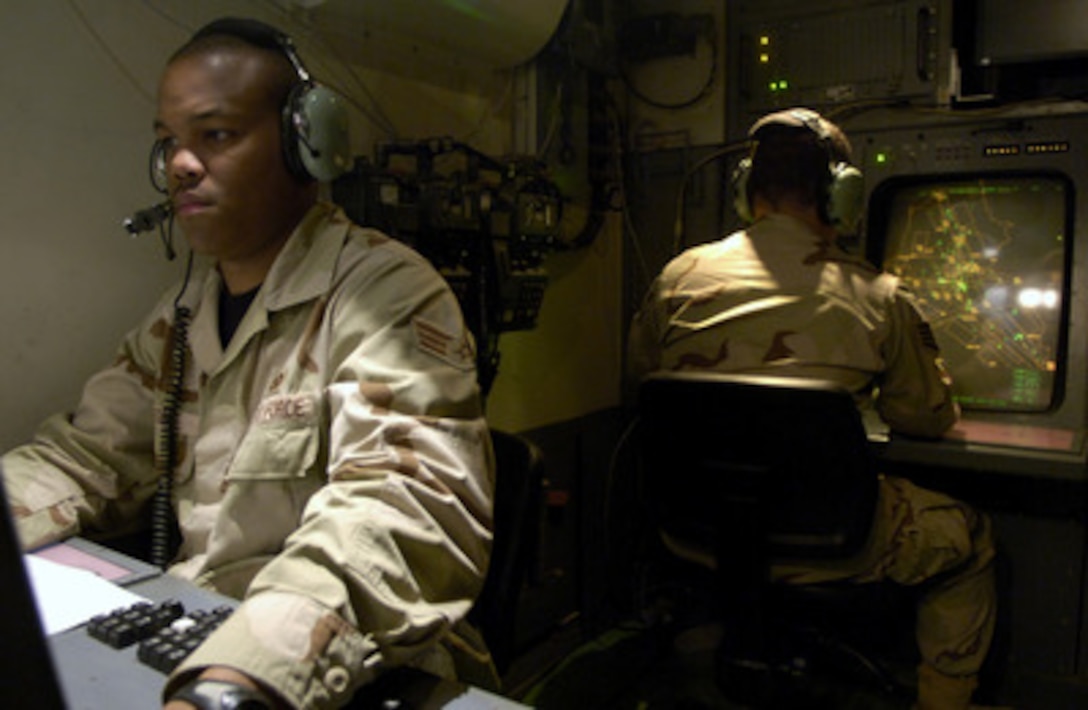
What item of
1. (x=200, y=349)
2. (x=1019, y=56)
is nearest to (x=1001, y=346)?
(x=1019, y=56)

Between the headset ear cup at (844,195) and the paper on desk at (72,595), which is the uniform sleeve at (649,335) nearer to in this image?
the headset ear cup at (844,195)

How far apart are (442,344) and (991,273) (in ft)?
6.59

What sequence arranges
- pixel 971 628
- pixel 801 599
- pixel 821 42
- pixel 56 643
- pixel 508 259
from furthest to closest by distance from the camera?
pixel 821 42, pixel 508 259, pixel 971 628, pixel 801 599, pixel 56 643

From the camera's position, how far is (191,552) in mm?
1223

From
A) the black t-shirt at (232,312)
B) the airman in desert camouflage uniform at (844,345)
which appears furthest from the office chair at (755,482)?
the black t-shirt at (232,312)

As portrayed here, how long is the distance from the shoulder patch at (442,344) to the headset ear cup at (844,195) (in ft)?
3.94

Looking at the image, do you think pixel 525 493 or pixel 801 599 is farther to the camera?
pixel 801 599

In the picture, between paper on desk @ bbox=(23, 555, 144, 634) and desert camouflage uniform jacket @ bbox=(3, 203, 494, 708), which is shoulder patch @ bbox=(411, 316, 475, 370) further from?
paper on desk @ bbox=(23, 555, 144, 634)

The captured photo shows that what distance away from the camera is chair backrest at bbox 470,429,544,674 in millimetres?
1203

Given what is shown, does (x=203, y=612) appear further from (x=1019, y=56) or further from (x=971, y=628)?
(x=1019, y=56)

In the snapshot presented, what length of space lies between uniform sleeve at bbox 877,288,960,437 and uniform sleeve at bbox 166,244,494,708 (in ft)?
3.92

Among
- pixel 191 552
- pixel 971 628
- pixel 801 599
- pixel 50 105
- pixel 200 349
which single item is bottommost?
pixel 971 628

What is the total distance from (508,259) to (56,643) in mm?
1424

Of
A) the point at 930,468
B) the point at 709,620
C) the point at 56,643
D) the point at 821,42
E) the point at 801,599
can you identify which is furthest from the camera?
the point at 709,620
